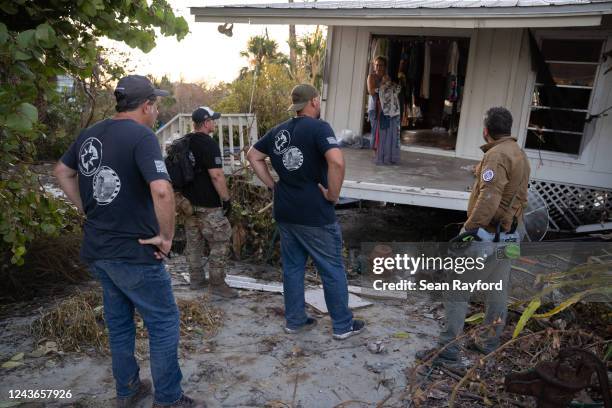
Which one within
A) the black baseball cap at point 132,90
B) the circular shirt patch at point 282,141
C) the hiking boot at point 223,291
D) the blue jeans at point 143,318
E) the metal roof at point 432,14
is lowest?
the hiking boot at point 223,291

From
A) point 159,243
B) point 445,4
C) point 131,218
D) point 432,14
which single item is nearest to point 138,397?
point 159,243

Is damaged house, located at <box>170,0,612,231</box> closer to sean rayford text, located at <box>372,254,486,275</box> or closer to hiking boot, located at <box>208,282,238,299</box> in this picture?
sean rayford text, located at <box>372,254,486,275</box>

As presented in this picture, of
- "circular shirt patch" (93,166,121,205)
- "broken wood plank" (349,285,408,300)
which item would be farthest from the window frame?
"circular shirt patch" (93,166,121,205)

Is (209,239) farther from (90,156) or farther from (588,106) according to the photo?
(588,106)

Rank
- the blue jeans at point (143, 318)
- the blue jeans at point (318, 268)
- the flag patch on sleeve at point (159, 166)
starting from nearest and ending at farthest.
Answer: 1. the flag patch on sleeve at point (159, 166)
2. the blue jeans at point (143, 318)
3. the blue jeans at point (318, 268)

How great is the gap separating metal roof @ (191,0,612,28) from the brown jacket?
3303mm

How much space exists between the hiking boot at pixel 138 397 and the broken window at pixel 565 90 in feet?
21.8

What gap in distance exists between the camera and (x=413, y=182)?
6555 mm

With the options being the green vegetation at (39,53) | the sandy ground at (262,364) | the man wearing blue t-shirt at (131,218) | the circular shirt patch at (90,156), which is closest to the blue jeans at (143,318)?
the man wearing blue t-shirt at (131,218)

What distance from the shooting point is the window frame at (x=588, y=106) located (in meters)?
7.04

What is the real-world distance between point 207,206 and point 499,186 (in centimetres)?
253

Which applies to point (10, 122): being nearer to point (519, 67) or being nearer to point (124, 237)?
point (124, 237)

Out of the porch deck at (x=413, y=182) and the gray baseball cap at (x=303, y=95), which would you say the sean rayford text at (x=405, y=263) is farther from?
the gray baseball cap at (x=303, y=95)

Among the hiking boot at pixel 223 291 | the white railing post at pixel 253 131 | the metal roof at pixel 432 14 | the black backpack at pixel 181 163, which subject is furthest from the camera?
the white railing post at pixel 253 131
